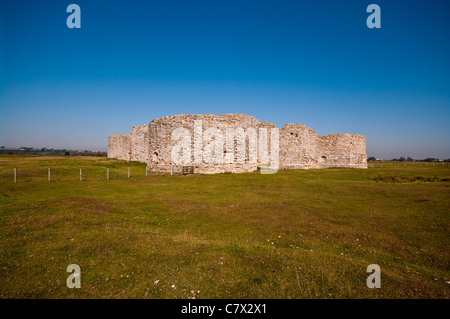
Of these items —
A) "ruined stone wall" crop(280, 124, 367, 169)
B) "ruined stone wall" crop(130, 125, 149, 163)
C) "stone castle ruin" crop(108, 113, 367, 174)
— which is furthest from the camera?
"ruined stone wall" crop(130, 125, 149, 163)

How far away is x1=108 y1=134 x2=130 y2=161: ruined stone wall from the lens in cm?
4581

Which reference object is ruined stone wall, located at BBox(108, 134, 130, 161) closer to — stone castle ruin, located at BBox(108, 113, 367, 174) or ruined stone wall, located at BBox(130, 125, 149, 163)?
ruined stone wall, located at BBox(130, 125, 149, 163)

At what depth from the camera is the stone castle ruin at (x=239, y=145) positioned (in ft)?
79.3

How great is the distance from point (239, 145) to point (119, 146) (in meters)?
34.1

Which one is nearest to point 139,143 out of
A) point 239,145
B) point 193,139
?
point 193,139

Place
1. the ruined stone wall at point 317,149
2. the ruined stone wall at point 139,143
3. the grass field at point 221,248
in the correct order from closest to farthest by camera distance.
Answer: the grass field at point 221,248 < the ruined stone wall at point 317,149 < the ruined stone wall at point 139,143

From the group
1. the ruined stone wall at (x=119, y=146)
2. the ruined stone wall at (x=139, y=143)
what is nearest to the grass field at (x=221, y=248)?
the ruined stone wall at (x=139, y=143)

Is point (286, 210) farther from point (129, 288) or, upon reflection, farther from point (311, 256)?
point (129, 288)

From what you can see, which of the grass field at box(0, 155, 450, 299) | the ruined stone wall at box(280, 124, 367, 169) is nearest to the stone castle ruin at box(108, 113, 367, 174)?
the ruined stone wall at box(280, 124, 367, 169)

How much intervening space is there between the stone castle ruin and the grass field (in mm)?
14395

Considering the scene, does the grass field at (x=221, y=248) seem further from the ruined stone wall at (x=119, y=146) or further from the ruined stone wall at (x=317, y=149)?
the ruined stone wall at (x=119, y=146)

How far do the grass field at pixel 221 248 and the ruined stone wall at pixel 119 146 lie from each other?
3699 centimetres

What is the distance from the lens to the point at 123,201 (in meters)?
10.5

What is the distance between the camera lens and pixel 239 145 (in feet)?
86.2
